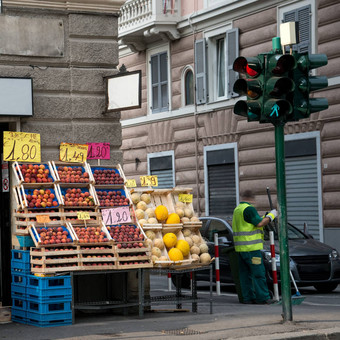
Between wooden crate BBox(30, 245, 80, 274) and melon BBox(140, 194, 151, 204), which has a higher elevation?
melon BBox(140, 194, 151, 204)

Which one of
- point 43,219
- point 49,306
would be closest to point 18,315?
point 49,306

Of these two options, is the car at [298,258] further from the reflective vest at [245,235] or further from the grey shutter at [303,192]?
the grey shutter at [303,192]

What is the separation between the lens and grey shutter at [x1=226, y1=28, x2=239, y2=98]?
24516 millimetres

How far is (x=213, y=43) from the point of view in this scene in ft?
85.4

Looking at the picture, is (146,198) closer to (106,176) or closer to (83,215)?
(106,176)

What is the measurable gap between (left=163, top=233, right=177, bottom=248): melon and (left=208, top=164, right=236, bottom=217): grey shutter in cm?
1242

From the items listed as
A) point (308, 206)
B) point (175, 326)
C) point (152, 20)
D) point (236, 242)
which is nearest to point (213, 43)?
point (152, 20)

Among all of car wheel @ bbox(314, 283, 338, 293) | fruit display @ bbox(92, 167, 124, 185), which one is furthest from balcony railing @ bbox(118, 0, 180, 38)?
fruit display @ bbox(92, 167, 124, 185)

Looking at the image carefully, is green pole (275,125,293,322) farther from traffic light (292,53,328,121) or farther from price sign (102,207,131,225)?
price sign (102,207,131,225)

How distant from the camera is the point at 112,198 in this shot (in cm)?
1249

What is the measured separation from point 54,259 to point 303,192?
12.1 metres

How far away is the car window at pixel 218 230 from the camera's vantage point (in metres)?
16.8

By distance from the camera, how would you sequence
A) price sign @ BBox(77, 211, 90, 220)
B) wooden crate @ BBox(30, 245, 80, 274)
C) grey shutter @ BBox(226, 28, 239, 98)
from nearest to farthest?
wooden crate @ BBox(30, 245, 80, 274) < price sign @ BBox(77, 211, 90, 220) < grey shutter @ BBox(226, 28, 239, 98)

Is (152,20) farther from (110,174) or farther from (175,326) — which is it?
(175,326)
